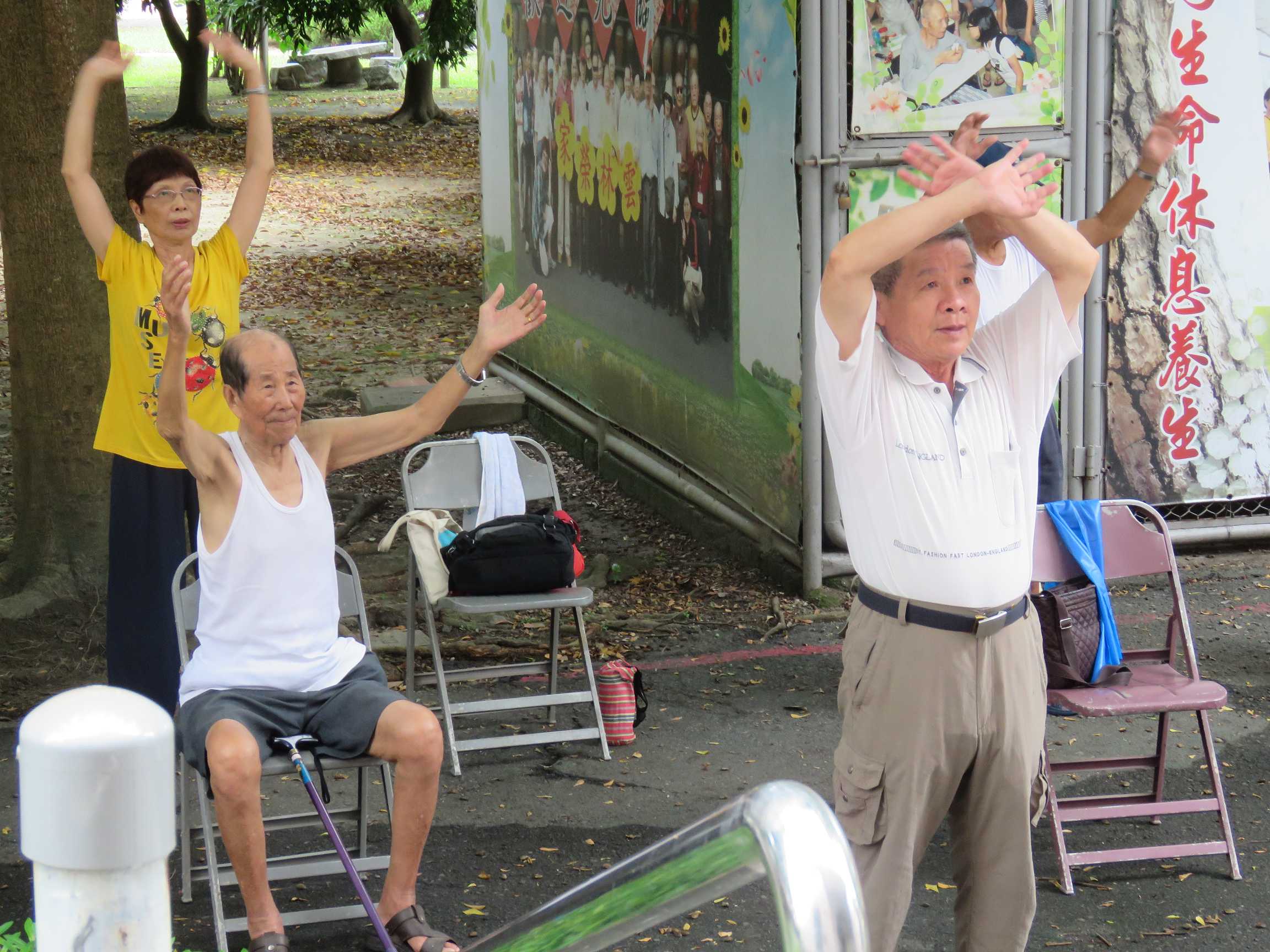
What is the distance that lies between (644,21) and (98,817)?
25.5ft

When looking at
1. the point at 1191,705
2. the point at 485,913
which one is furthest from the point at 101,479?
the point at 1191,705

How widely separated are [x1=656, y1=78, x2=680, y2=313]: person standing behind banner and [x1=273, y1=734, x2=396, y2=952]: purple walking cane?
4679 mm

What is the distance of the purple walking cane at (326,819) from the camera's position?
359 cm

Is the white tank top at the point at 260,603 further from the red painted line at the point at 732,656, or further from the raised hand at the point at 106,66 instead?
the red painted line at the point at 732,656

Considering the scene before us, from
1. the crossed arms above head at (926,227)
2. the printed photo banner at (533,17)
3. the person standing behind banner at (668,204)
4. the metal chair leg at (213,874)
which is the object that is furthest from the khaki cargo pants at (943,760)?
the printed photo banner at (533,17)

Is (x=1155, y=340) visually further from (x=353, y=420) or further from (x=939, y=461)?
(x=939, y=461)

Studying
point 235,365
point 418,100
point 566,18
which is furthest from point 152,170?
point 418,100

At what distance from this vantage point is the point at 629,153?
8.64m

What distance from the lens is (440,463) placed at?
5.68m

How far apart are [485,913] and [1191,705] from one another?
6.87 feet

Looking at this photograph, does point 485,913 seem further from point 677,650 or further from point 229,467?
point 677,650

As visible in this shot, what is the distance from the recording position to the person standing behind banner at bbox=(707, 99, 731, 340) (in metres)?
7.39

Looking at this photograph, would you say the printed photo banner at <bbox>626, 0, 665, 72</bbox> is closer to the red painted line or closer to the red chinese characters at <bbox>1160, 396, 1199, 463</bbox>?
the red chinese characters at <bbox>1160, 396, 1199, 463</bbox>

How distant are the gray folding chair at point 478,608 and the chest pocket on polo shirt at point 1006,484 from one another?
7.72 ft
